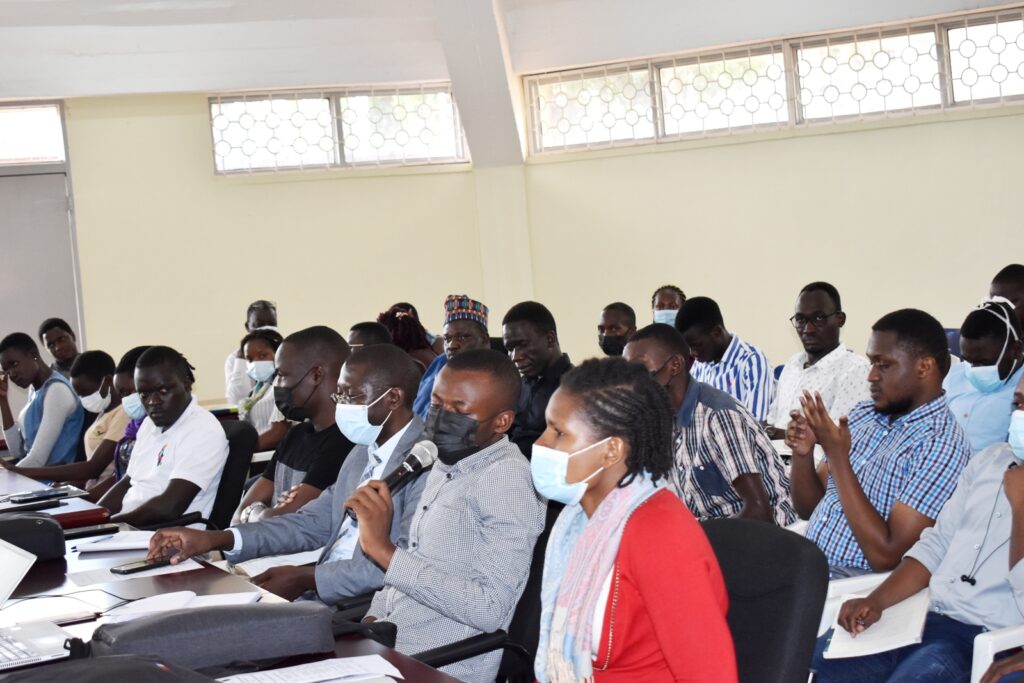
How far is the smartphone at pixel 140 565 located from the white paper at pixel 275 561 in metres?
0.39

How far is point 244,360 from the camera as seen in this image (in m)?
7.64

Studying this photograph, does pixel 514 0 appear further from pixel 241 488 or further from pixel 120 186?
pixel 241 488

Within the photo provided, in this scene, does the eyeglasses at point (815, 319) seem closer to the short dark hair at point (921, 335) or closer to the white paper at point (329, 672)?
the short dark hair at point (921, 335)

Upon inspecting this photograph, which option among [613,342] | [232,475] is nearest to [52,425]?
[232,475]

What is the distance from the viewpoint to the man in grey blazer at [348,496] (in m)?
2.95

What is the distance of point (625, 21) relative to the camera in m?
7.58

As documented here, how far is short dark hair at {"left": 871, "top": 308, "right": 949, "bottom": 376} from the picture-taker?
300 cm

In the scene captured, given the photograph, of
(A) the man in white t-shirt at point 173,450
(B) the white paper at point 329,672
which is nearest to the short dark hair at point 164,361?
(A) the man in white t-shirt at point 173,450

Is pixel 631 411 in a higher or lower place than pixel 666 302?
lower

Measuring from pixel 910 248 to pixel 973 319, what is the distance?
3552mm

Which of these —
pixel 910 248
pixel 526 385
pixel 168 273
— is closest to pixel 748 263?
pixel 910 248

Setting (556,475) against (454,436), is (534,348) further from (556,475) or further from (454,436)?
(556,475)

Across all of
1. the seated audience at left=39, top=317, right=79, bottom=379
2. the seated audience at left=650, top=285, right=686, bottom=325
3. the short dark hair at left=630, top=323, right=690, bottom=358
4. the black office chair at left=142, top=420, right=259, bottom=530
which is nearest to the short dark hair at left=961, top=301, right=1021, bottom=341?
the short dark hair at left=630, top=323, right=690, bottom=358

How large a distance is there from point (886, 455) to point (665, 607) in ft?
4.64
